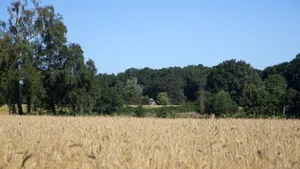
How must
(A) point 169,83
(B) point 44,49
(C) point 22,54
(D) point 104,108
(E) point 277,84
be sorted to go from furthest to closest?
1. (A) point 169,83
2. (E) point 277,84
3. (D) point 104,108
4. (B) point 44,49
5. (C) point 22,54

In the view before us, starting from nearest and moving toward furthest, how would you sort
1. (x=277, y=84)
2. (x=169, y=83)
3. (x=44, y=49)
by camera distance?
(x=44, y=49)
(x=277, y=84)
(x=169, y=83)

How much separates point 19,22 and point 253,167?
36154 mm

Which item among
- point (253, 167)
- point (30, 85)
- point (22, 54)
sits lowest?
point (253, 167)

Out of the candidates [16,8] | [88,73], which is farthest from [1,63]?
[88,73]

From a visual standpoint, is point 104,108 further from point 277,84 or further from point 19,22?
point 277,84

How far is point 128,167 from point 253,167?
1505 millimetres

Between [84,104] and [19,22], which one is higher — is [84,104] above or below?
below

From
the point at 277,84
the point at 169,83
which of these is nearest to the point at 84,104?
the point at 277,84

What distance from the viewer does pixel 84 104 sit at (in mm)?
41594

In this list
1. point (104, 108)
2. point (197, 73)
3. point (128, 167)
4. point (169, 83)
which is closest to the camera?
point (128, 167)

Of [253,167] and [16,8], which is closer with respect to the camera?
[253,167]

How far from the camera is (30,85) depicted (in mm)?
36656

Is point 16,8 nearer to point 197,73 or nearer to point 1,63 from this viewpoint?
point 1,63

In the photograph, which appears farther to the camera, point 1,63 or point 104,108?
point 104,108
